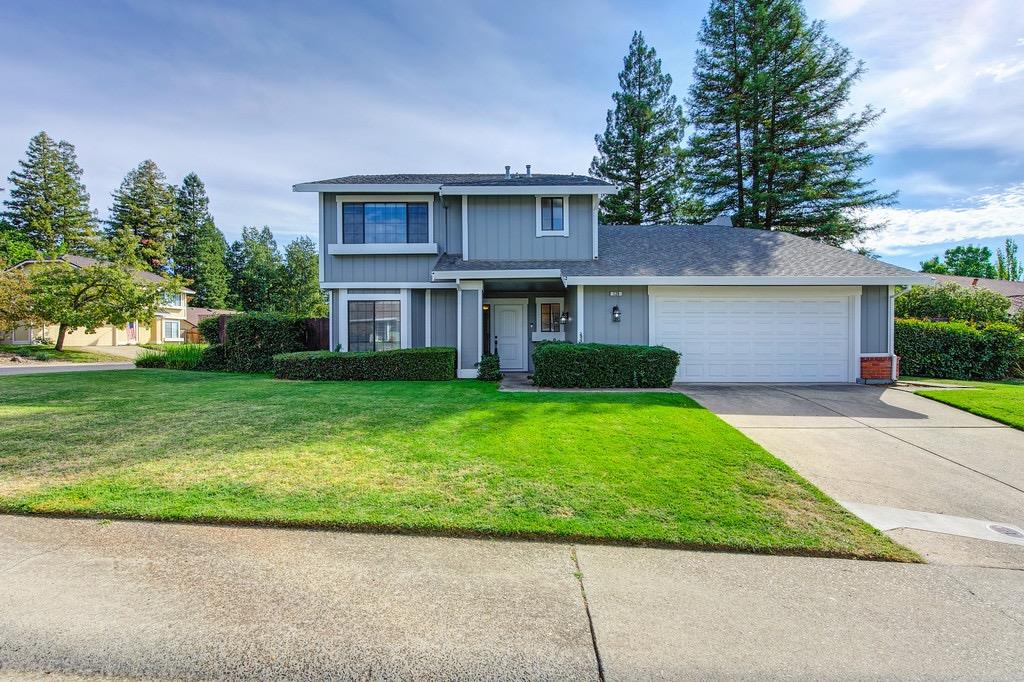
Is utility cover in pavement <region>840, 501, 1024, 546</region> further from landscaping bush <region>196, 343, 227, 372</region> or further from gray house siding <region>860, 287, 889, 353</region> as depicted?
landscaping bush <region>196, 343, 227, 372</region>

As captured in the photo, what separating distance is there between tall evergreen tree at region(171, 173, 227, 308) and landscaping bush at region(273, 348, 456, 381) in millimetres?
37758

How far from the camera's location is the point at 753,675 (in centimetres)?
175

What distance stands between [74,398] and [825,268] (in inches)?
646

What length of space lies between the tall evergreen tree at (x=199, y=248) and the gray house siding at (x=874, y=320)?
48067 mm

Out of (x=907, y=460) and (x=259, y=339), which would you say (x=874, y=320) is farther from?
(x=259, y=339)

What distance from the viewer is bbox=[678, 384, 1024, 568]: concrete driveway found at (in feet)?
10.3

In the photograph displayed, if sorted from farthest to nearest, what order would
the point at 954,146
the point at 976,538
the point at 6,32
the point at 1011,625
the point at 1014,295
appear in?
1. the point at 1014,295
2. the point at 954,146
3. the point at 6,32
4. the point at 976,538
5. the point at 1011,625

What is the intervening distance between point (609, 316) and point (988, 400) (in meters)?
7.07

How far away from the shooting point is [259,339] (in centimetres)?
1273

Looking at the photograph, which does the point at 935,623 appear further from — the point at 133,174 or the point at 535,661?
the point at 133,174

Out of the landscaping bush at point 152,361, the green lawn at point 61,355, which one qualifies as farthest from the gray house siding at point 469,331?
the green lawn at point 61,355

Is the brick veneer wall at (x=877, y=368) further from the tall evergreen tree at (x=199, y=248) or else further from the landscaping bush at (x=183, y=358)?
the tall evergreen tree at (x=199, y=248)

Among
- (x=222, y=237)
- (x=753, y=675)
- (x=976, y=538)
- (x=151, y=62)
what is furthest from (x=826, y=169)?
(x=222, y=237)

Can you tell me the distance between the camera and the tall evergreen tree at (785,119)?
59.1 feet
